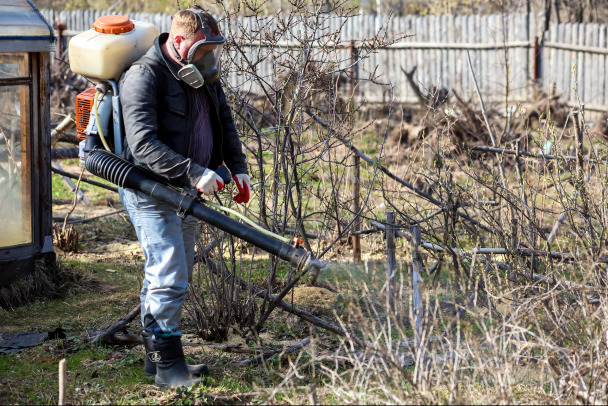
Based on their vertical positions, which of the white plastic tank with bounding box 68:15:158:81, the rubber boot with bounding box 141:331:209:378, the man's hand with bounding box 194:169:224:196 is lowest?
the rubber boot with bounding box 141:331:209:378

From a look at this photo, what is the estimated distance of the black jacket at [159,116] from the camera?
351 cm

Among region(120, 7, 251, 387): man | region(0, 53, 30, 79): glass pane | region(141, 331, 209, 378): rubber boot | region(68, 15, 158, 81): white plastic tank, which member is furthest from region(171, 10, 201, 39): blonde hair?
region(0, 53, 30, 79): glass pane

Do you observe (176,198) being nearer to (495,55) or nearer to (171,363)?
(171,363)

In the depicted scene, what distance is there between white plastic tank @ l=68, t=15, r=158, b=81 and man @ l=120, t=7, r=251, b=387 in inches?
4.7

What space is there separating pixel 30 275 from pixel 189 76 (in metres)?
2.85

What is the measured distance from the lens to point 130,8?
78.6ft

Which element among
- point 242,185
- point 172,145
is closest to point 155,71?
point 172,145

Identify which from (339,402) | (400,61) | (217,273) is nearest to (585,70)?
(400,61)

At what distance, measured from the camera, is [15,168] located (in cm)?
561

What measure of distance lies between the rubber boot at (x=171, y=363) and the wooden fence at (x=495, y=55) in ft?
30.7

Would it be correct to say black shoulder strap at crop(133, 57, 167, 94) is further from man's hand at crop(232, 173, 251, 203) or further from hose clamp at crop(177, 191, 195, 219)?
man's hand at crop(232, 173, 251, 203)

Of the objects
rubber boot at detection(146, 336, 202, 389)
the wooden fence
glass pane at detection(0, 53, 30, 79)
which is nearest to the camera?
rubber boot at detection(146, 336, 202, 389)

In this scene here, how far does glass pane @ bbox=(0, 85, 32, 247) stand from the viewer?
18.2 feet

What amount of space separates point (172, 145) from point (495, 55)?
11843 millimetres
